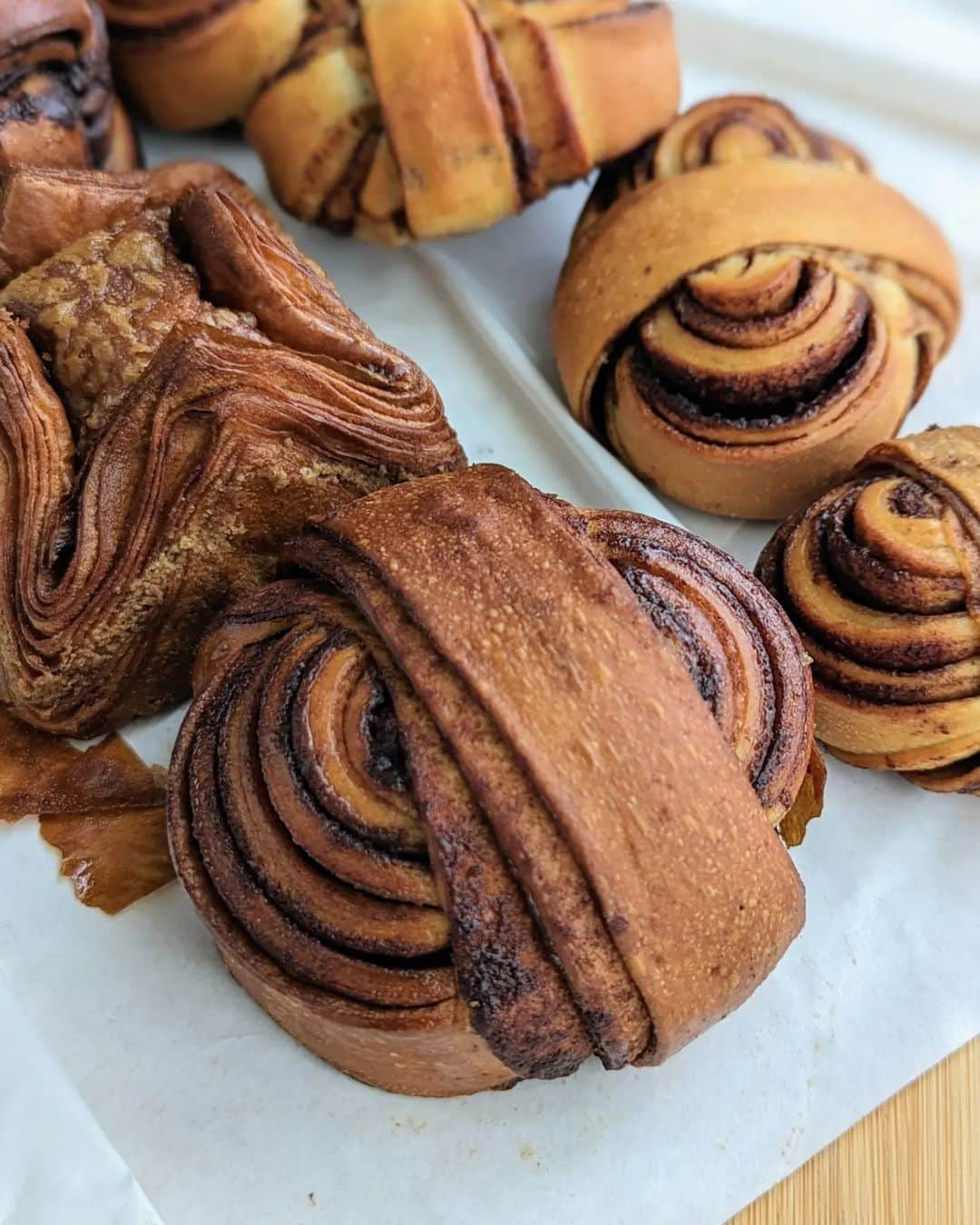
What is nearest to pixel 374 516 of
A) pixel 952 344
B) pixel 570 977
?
pixel 570 977

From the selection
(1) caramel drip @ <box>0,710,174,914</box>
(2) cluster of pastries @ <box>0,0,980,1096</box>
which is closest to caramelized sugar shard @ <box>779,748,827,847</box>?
(2) cluster of pastries @ <box>0,0,980,1096</box>

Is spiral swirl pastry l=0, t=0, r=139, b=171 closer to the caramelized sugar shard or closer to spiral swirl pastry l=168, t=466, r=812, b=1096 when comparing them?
spiral swirl pastry l=168, t=466, r=812, b=1096

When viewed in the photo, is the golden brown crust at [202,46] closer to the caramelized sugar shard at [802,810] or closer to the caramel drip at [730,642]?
the caramel drip at [730,642]

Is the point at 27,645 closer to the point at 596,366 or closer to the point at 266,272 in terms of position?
the point at 266,272

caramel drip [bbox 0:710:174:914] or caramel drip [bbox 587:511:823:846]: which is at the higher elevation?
caramel drip [bbox 587:511:823:846]

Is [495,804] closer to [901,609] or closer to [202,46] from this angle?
[901,609]
